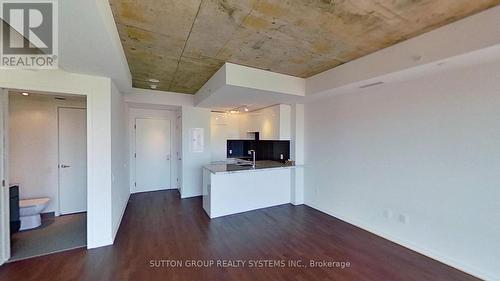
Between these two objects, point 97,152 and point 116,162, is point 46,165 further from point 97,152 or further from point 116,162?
point 97,152

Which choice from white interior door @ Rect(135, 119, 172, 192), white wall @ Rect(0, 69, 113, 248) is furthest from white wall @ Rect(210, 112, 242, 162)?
white wall @ Rect(0, 69, 113, 248)

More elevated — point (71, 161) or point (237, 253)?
Answer: point (71, 161)

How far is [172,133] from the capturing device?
19.8 ft

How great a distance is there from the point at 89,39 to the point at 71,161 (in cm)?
330

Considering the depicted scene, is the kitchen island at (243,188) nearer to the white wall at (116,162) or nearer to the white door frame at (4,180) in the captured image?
the white wall at (116,162)

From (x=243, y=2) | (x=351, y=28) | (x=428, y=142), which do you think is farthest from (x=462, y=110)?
(x=243, y=2)

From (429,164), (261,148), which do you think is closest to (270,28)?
(429,164)

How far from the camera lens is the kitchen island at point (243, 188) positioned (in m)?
3.96

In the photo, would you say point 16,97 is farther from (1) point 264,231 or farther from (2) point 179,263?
(1) point 264,231

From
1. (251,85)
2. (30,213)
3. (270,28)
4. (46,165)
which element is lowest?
(30,213)

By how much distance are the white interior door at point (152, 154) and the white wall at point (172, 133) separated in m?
0.09

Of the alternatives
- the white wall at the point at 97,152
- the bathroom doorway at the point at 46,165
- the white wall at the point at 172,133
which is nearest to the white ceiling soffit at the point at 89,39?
the white wall at the point at 97,152

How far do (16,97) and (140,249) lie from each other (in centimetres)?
359

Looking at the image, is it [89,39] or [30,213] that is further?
[30,213]
